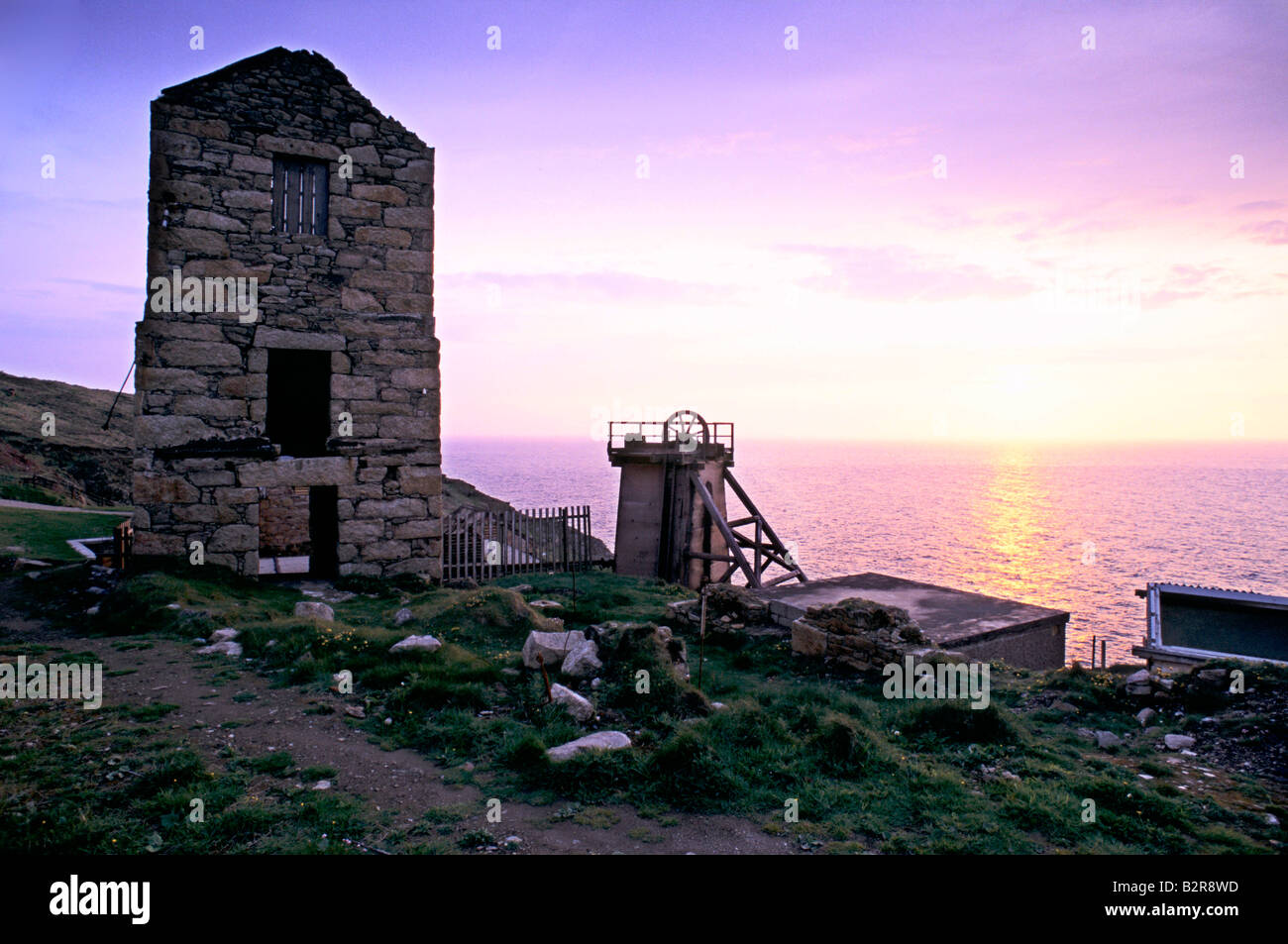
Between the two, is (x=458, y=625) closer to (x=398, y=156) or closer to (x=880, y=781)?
(x=880, y=781)

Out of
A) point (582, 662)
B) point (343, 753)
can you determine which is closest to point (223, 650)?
point (343, 753)

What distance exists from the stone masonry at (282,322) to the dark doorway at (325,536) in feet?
2.90

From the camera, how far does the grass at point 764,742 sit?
542 cm

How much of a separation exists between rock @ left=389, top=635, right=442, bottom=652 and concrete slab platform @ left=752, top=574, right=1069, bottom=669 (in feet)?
20.5

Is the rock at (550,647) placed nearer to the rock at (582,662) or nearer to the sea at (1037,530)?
the rock at (582,662)

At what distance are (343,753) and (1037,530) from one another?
8197 cm

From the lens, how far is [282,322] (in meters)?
12.9

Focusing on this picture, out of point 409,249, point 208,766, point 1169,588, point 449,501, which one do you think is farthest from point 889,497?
point 208,766

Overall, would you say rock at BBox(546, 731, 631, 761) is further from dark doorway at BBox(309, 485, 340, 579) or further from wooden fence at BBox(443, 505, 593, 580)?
wooden fence at BBox(443, 505, 593, 580)

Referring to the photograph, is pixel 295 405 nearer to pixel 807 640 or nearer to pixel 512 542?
pixel 512 542

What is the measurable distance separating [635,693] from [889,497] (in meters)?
105

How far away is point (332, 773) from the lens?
5840 millimetres

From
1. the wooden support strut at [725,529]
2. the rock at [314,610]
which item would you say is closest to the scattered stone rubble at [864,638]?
the rock at [314,610]

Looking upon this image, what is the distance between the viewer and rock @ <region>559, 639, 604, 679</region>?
325 inches
